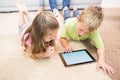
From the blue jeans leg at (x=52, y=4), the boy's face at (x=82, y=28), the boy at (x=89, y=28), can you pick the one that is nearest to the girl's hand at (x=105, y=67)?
the boy at (x=89, y=28)

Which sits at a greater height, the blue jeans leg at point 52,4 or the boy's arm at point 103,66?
the blue jeans leg at point 52,4

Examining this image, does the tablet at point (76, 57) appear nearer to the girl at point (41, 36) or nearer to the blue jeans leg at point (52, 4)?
the girl at point (41, 36)

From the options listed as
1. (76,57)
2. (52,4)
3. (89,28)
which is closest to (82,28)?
(89,28)

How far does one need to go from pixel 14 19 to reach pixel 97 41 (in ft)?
3.63

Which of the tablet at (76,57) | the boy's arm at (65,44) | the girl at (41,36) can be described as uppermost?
the girl at (41,36)

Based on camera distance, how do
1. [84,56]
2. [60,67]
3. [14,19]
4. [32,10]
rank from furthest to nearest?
[32,10]
[14,19]
[84,56]
[60,67]

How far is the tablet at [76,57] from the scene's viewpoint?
1341mm

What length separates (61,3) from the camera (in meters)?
2.43

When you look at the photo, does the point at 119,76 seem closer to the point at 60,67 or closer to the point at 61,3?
the point at 60,67

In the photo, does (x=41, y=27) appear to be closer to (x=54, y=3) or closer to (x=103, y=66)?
(x=103, y=66)

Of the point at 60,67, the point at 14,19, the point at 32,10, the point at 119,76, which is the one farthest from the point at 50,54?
the point at 32,10

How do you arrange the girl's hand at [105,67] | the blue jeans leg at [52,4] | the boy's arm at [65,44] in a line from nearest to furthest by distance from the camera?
the girl's hand at [105,67] → the boy's arm at [65,44] → the blue jeans leg at [52,4]

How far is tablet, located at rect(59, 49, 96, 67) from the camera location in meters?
1.34

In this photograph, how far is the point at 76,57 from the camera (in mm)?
1391
